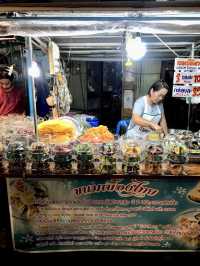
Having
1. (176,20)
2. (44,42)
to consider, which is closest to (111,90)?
(44,42)

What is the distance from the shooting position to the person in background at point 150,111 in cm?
413

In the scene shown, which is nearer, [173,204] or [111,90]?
[173,204]

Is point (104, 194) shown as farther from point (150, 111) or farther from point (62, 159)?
point (150, 111)

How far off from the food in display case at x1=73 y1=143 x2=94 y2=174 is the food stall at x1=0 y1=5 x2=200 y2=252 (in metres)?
0.01

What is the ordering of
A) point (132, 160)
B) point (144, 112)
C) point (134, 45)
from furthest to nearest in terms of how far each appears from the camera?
1. point (144, 112)
2. point (134, 45)
3. point (132, 160)

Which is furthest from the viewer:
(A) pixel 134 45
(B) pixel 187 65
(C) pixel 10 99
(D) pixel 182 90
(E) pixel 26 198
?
→ (C) pixel 10 99

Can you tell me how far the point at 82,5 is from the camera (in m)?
2.32

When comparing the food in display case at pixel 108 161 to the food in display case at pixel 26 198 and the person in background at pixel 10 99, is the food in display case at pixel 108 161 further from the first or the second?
the person in background at pixel 10 99

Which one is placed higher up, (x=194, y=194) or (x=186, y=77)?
(x=186, y=77)

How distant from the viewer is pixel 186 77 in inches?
125

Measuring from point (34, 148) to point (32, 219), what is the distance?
33.4 inches

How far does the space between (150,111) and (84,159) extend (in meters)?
2.14

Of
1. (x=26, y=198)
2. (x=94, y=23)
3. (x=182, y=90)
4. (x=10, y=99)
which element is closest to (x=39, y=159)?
(x=26, y=198)
